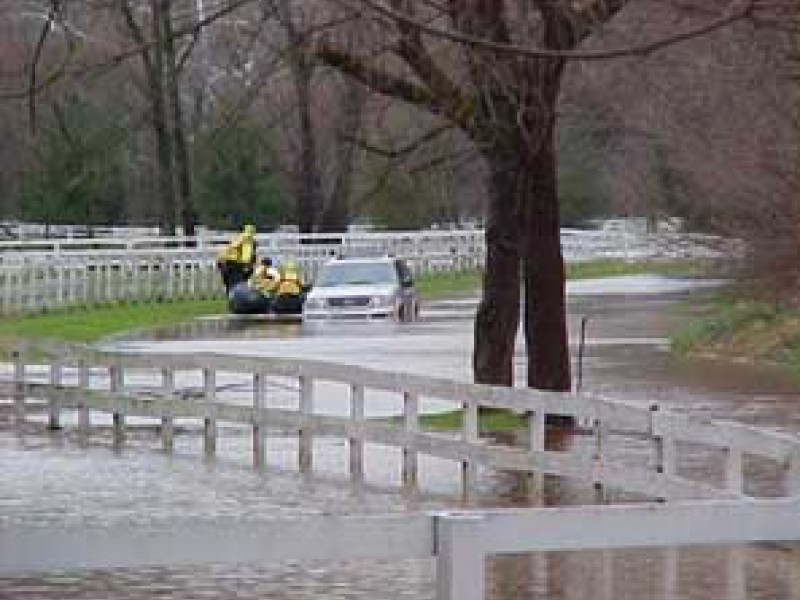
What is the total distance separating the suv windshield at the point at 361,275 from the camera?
48.5 m

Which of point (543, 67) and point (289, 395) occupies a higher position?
point (543, 67)

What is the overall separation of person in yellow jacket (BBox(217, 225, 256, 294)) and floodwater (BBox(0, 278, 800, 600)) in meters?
17.1

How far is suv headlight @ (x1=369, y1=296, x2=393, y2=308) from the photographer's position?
47344 mm

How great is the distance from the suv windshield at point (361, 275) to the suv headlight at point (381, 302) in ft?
3.16

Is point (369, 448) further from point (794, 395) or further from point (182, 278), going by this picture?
point (182, 278)

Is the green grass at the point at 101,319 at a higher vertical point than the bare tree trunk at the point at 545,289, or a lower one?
lower

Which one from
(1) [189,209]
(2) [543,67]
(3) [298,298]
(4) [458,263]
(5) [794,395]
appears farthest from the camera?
(4) [458,263]

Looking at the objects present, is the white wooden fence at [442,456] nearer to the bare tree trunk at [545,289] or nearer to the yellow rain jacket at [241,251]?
the bare tree trunk at [545,289]

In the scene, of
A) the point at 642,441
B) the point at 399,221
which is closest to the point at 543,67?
the point at 642,441

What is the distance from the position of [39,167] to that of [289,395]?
44.3 meters

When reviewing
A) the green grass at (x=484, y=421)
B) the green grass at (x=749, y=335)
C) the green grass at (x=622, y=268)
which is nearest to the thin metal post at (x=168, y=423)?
the green grass at (x=484, y=421)

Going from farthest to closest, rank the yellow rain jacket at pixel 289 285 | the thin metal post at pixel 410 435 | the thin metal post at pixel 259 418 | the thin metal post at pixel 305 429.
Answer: the yellow rain jacket at pixel 289 285 → the thin metal post at pixel 259 418 → the thin metal post at pixel 305 429 → the thin metal post at pixel 410 435

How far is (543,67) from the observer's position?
19969 millimetres

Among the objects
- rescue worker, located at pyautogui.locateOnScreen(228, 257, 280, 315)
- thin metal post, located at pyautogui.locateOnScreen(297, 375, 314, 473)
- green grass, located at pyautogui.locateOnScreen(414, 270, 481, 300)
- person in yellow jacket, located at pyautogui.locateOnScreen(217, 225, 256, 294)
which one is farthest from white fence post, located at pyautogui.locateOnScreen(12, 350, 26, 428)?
green grass, located at pyautogui.locateOnScreen(414, 270, 481, 300)
